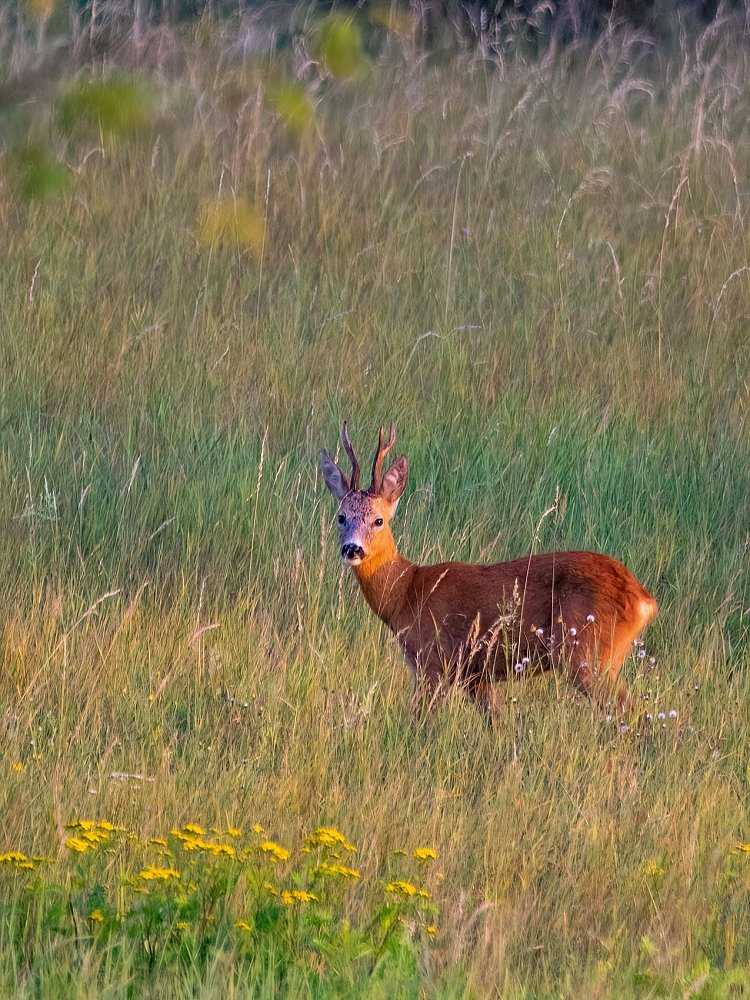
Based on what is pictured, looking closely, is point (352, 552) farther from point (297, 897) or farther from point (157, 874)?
point (157, 874)

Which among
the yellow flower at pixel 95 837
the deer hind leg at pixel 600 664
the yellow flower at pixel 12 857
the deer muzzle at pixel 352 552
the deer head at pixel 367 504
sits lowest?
the yellow flower at pixel 12 857

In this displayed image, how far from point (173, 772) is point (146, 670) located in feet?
2.68

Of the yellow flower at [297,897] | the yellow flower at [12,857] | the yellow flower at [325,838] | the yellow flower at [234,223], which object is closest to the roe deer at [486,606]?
the yellow flower at [325,838]

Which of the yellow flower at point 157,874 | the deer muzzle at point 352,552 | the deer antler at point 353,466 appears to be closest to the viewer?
the yellow flower at point 157,874

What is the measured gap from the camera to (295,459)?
6883 mm

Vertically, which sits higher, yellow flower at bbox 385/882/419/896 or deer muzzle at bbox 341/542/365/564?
deer muzzle at bbox 341/542/365/564

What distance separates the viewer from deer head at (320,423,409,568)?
18.4ft

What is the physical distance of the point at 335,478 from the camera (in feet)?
19.2

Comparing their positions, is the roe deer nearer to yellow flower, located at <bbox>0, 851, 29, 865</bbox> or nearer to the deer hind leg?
the deer hind leg

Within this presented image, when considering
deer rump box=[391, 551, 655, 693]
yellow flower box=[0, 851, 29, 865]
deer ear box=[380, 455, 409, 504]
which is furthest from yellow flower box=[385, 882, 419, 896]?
deer ear box=[380, 455, 409, 504]

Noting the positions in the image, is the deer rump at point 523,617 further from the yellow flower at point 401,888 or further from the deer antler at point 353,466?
the yellow flower at point 401,888

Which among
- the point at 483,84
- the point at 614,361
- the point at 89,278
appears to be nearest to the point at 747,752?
the point at 614,361

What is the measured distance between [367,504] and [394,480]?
175 millimetres

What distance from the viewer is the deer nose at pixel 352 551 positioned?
18.1 feet
